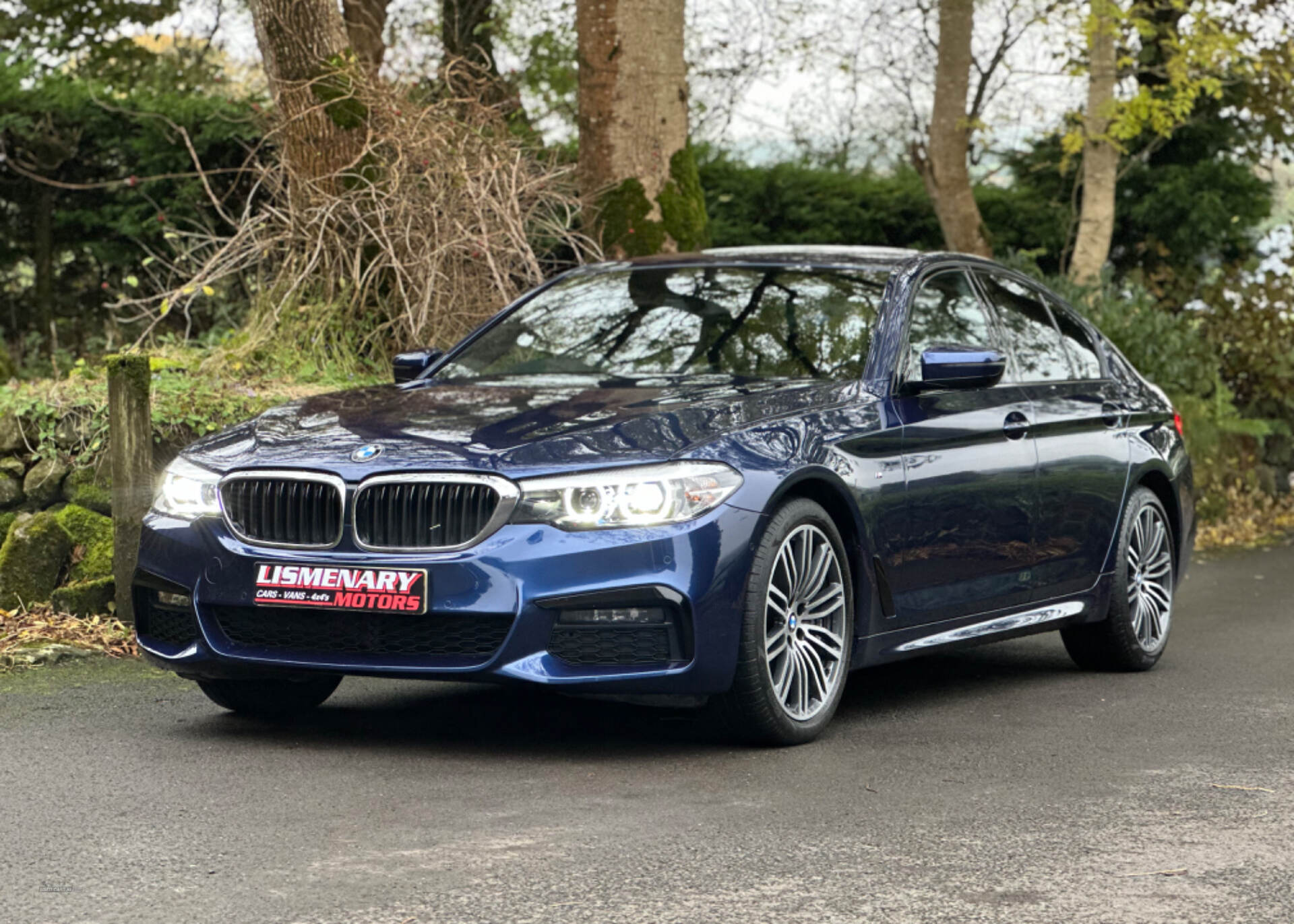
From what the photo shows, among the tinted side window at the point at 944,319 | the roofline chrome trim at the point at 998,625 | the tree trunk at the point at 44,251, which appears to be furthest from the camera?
the tree trunk at the point at 44,251

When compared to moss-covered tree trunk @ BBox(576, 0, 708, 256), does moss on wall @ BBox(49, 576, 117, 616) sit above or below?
below

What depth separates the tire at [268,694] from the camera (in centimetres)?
654

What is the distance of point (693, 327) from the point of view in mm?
7102

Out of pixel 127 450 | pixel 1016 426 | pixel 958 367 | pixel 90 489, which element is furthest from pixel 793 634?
pixel 90 489

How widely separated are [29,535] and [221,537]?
3052 millimetres

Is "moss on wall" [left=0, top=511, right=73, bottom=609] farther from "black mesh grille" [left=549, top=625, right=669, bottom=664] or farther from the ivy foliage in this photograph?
the ivy foliage

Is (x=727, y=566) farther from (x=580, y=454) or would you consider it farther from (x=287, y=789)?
(x=287, y=789)

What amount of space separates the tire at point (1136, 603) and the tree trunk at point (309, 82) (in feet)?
17.0

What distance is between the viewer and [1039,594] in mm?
7457

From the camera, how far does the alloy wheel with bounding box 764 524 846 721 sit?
596cm

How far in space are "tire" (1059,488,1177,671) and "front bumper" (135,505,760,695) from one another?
2856 millimetres

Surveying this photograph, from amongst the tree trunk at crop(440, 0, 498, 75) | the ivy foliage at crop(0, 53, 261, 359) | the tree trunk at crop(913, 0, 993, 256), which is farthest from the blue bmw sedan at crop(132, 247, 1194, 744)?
the tree trunk at crop(440, 0, 498, 75)

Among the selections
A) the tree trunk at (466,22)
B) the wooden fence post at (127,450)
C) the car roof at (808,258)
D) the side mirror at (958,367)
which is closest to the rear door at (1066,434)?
the car roof at (808,258)

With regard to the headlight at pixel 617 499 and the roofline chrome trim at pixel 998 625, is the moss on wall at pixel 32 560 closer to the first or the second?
the headlight at pixel 617 499
